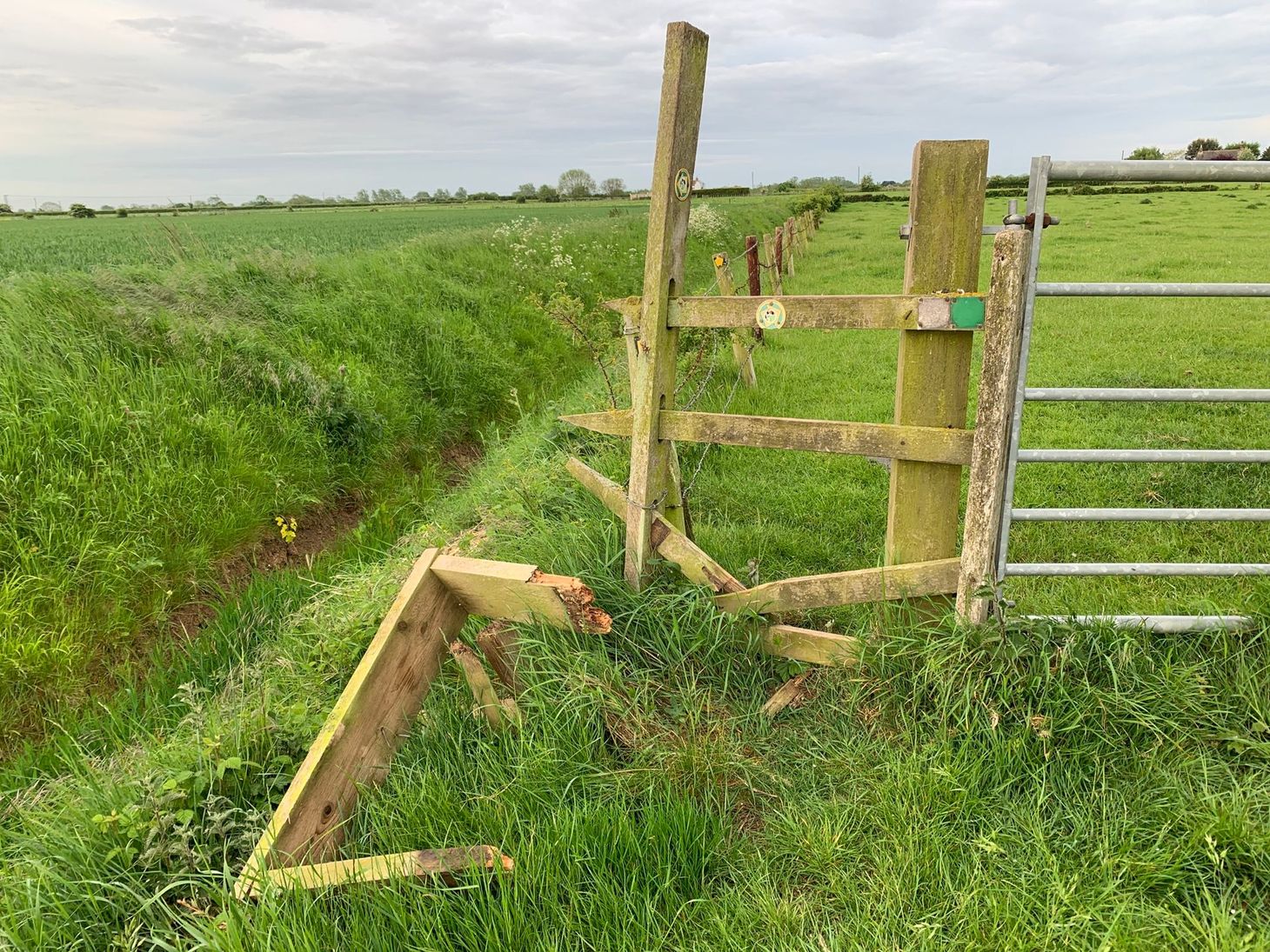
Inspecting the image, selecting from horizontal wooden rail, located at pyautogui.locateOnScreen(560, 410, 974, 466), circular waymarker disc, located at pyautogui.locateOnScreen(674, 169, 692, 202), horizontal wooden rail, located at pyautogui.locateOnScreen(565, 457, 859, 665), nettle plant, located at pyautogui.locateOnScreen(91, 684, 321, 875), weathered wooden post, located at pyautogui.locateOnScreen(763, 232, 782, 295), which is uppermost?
weathered wooden post, located at pyautogui.locateOnScreen(763, 232, 782, 295)

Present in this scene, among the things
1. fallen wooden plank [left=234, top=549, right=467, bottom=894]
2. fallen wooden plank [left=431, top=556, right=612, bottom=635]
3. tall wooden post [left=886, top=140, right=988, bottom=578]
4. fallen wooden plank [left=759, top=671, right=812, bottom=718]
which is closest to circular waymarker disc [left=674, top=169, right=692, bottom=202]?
tall wooden post [left=886, top=140, right=988, bottom=578]

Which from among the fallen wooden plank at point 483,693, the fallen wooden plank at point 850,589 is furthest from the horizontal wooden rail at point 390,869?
the fallen wooden plank at point 850,589

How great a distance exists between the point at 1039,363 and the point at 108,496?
29.9 ft

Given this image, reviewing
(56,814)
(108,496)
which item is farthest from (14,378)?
(56,814)

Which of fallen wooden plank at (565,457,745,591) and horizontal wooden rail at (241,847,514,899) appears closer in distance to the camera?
horizontal wooden rail at (241,847,514,899)

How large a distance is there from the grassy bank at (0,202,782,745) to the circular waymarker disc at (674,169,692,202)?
2680 millimetres

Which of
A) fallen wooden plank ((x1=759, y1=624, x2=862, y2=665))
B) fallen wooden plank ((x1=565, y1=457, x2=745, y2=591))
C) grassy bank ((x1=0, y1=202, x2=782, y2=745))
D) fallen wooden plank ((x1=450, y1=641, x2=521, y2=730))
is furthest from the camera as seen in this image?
grassy bank ((x1=0, y1=202, x2=782, y2=745))

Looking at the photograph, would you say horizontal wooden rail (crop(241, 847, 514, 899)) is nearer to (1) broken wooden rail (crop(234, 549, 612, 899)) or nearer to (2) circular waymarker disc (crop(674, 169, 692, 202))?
(1) broken wooden rail (crop(234, 549, 612, 899))

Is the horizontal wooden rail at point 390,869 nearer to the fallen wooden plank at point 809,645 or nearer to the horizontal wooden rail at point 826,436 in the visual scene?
the fallen wooden plank at point 809,645

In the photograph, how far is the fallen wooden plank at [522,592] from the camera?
2.89 metres

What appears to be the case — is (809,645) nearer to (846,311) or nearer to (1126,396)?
(846,311)

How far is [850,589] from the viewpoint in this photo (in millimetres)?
3020

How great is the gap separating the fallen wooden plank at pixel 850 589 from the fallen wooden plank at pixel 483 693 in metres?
0.98

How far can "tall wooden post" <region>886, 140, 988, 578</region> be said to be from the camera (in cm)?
271
